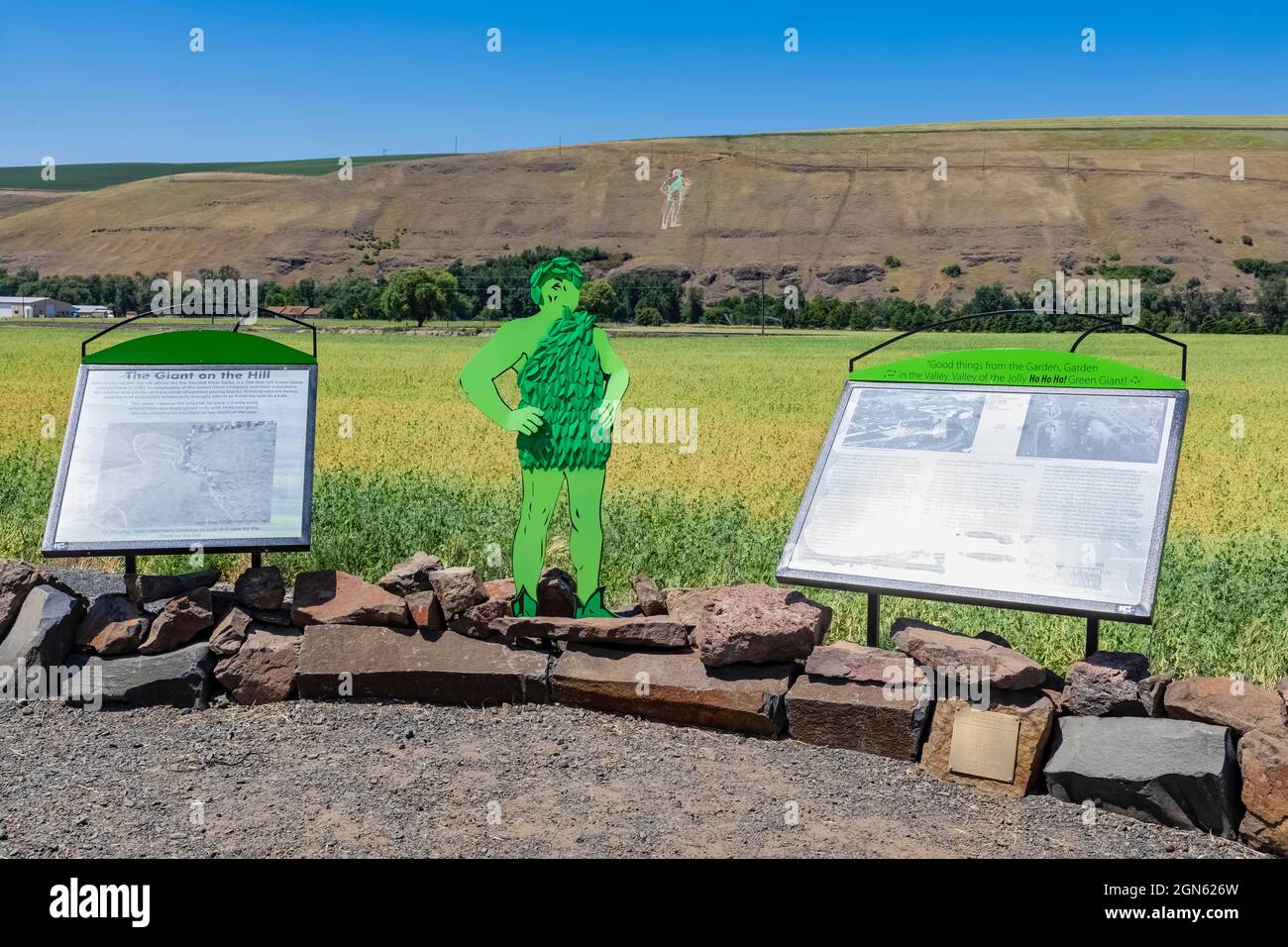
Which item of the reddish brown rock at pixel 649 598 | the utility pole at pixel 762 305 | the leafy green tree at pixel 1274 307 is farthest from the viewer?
the utility pole at pixel 762 305

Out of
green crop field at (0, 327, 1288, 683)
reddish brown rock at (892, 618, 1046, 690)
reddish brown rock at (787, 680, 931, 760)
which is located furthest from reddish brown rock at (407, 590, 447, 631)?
reddish brown rock at (892, 618, 1046, 690)

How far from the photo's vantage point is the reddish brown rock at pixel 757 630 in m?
6.42

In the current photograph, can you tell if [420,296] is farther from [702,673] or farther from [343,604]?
[702,673]

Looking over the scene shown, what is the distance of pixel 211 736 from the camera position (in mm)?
6477

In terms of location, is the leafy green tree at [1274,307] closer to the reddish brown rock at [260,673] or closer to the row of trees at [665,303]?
the row of trees at [665,303]

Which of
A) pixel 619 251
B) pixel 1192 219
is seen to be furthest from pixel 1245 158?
pixel 619 251

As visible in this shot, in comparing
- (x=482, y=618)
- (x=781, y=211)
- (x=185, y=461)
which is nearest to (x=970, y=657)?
(x=482, y=618)

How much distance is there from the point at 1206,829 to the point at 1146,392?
2445 millimetres

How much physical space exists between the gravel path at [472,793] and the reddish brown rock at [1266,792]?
11cm

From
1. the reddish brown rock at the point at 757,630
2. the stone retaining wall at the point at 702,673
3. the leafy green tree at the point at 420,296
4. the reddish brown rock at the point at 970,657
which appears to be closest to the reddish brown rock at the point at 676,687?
the stone retaining wall at the point at 702,673

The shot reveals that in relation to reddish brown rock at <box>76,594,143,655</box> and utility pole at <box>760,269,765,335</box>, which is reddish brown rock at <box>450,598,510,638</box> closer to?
reddish brown rock at <box>76,594,143,655</box>

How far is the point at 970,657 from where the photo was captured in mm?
5965

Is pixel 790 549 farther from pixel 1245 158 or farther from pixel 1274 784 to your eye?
pixel 1245 158
